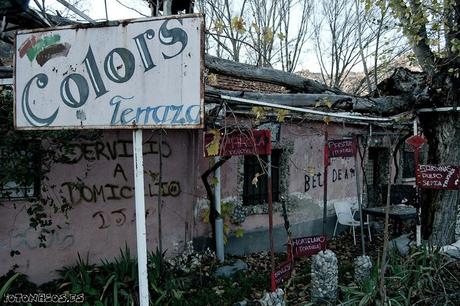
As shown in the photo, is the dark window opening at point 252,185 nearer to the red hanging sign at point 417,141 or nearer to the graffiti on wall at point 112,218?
the graffiti on wall at point 112,218

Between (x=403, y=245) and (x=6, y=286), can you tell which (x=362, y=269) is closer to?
(x=403, y=245)

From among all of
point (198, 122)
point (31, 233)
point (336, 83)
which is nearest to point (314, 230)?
point (31, 233)

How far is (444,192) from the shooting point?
239 inches

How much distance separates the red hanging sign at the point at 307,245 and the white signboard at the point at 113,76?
2.57 metres

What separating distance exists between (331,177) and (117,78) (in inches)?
284

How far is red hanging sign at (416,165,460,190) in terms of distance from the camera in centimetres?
563

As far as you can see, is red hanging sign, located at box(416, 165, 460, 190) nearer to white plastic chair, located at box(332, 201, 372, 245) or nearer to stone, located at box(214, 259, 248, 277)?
stone, located at box(214, 259, 248, 277)

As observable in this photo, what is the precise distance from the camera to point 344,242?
8.96 m

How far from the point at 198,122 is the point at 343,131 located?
7.28m

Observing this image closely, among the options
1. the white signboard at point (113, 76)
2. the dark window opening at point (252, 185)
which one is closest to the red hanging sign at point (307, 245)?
the white signboard at point (113, 76)

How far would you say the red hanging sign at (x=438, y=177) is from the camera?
5.63 metres

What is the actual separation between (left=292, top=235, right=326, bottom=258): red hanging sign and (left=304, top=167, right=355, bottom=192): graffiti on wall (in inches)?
145

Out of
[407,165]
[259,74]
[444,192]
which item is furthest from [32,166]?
[407,165]

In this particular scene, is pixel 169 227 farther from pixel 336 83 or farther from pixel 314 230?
pixel 336 83
